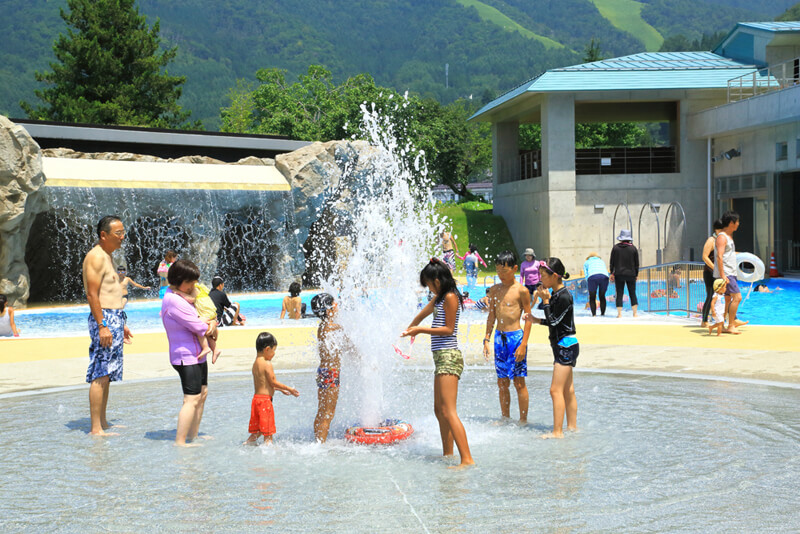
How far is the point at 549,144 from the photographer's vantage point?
101 feet

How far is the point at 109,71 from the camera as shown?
48.2 meters

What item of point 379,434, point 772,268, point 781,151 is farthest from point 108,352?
point 781,151

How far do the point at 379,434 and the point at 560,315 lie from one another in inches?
72.8

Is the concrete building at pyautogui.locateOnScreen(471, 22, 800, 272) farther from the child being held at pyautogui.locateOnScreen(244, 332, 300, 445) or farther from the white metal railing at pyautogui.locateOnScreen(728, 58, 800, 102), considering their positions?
the child being held at pyautogui.locateOnScreen(244, 332, 300, 445)

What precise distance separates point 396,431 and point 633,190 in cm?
2629

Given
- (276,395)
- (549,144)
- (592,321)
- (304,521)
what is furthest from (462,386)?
(549,144)

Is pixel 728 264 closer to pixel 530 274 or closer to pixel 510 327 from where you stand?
pixel 530 274

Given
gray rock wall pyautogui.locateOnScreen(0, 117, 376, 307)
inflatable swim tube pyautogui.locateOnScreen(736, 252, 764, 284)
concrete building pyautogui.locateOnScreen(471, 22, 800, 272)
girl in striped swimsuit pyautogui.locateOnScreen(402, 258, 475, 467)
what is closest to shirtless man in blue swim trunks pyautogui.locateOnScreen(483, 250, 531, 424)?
girl in striped swimsuit pyautogui.locateOnScreen(402, 258, 475, 467)

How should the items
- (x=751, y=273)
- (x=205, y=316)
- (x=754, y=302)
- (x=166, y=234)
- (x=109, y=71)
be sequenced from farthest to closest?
(x=109, y=71) < (x=166, y=234) < (x=754, y=302) < (x=751, y=273) < (x=205, y=316)

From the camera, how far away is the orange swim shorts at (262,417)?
6.72 m

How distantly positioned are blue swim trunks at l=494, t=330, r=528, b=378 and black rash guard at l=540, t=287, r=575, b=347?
42 cm

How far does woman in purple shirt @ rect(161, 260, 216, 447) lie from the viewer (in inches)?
270

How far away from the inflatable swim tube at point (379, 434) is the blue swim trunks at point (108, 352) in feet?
7.35

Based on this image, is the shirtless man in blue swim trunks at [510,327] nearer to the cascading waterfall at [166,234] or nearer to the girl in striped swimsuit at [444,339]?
the girl in striped swimsuit at [444,339]
